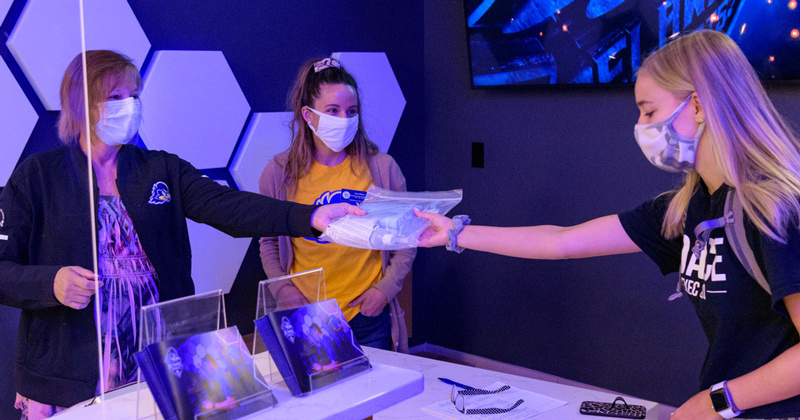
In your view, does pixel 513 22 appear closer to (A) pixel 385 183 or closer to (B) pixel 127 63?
(A) pixel 385 183

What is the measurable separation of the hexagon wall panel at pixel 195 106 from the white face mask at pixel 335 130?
1.69 ft

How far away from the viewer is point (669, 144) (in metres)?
1.52

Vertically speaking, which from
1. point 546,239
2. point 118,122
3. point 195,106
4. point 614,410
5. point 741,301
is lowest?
point 614,410

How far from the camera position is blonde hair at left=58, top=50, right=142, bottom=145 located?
1.22 metres

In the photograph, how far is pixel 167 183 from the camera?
164cm

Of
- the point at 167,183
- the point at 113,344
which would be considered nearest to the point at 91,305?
the point at 113,344

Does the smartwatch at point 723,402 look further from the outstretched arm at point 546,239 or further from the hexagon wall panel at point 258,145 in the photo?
the hexagon wall panel at point 258,145

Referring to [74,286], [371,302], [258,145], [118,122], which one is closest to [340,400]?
[74,286]

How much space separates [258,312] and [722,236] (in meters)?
0.86

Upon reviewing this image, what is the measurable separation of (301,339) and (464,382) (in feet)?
2.30

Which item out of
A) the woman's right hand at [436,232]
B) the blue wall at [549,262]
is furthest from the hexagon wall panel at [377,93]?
the woman's right hand at [436,232]

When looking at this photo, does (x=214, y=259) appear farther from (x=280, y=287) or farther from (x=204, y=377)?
(x=204, y=377)

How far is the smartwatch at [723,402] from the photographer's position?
52.4 inches

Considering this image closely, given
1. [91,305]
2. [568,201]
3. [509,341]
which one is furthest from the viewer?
[509,341]
